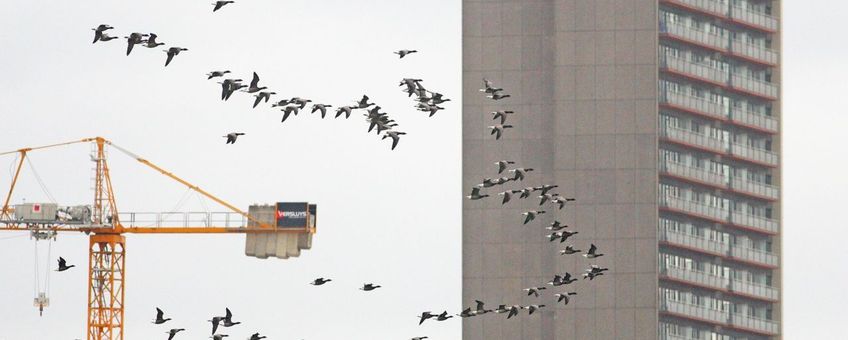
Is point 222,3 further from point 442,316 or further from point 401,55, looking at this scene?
point 442,316

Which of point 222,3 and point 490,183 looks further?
point 490,183

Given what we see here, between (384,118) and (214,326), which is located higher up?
(384,118)

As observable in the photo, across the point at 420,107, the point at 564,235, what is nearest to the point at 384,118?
the point at 420,107

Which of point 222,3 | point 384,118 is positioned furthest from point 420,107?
point 222,3

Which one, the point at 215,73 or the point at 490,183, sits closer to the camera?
the point at 215,73

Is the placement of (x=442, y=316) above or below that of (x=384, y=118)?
below

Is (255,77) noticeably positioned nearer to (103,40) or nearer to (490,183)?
(103,40)

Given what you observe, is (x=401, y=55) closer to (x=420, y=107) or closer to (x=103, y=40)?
(x=420, y=107)
